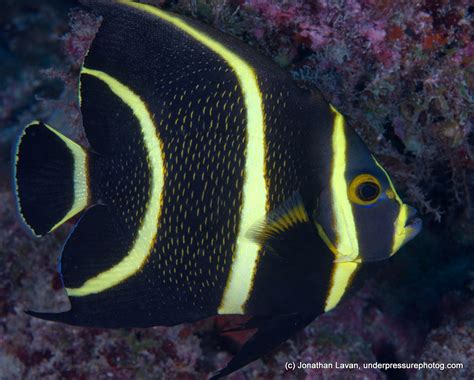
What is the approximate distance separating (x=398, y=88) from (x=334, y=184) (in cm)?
100

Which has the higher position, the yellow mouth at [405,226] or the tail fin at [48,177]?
the yellow mouth at [405,226]

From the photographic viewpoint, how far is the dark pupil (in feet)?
5.09

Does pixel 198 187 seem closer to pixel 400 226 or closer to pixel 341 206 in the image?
pixel 341 206

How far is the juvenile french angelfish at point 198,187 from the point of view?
5.10 ft

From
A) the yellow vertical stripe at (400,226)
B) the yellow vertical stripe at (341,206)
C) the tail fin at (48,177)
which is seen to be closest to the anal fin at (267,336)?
the yellow vertical stripe at (341,206)

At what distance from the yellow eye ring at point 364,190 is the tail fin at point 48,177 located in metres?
0.98

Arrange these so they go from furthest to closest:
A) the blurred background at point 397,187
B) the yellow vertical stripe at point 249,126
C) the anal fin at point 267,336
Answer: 1. the blurred background at point 397,187
2. the anal fin at point 267,336
3. the yellow vertical stripe at point 249,126

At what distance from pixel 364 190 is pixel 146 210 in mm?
778

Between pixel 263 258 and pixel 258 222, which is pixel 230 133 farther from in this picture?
pixel 263 258

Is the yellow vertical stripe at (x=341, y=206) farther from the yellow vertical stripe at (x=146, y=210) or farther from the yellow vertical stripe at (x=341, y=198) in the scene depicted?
the yellow vertical stripe at (x=146, y=210)

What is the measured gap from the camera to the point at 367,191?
1.55 metres

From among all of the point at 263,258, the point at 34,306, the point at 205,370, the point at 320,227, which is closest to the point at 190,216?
the point at 263,258

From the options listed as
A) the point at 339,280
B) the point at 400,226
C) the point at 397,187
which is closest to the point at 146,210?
the point at 339,280

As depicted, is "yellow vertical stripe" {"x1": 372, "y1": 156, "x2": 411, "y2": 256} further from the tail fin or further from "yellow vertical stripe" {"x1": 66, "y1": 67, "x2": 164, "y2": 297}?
the tail fin
